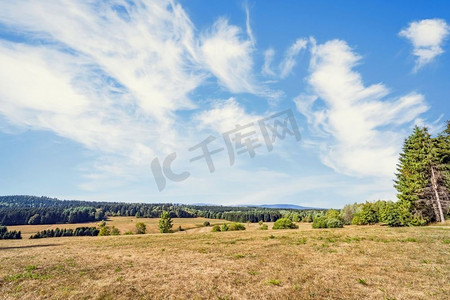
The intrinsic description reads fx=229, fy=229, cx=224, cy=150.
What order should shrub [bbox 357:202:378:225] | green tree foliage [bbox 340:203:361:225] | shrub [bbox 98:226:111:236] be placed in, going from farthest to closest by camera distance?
green tree foliage [bbox 340:203:361:225] < shrub [bbox 98:226:111:236] < shrub [bbox 357:202:378:225]

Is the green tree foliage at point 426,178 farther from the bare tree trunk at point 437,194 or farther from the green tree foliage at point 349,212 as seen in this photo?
the green tree foliage at point 349,212

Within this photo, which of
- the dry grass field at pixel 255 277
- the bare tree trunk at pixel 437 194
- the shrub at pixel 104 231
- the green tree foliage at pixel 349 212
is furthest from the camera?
the green tree foliage at pixel 349 212

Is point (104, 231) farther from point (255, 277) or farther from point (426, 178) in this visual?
point (426, 178)

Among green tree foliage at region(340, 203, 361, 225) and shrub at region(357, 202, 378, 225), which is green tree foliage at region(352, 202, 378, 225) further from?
green tree foliage at region(340, 203, 361, 225)

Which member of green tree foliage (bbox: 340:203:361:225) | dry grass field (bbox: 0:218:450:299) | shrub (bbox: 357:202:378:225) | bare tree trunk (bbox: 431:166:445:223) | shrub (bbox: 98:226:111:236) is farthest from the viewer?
green tree foliage (bbox: 340:203:361:225)

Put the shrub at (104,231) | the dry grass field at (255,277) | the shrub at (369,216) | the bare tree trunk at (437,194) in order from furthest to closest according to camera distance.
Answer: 1. the shrub at (104,231)
2. the shrub at (369,216)
3. the bare tree trunk at (437,194)
4. the dry grass field at (255,277)

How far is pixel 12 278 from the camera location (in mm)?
15102

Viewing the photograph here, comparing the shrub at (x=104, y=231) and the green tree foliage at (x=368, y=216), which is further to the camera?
the shrub at (x=104, y=231)

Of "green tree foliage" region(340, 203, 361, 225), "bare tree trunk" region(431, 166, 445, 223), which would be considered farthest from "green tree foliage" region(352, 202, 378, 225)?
"bare tree trunk" region(431, 166, 445, 223)

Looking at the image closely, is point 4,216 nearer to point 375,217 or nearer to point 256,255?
point 256,255

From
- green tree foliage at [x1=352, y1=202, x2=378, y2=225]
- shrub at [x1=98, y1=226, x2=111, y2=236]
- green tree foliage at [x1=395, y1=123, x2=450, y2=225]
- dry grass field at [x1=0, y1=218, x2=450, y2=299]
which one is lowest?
shrub at [x1=98, y1=226, x2=111, y2=236]

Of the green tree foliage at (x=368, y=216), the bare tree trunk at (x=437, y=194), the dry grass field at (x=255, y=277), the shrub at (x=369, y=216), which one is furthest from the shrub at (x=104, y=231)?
the bare tree trunk at (x=437, y=194)

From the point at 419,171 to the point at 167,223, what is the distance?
6720 cm

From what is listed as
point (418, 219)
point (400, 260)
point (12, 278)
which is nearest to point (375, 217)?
point (418, 219)
